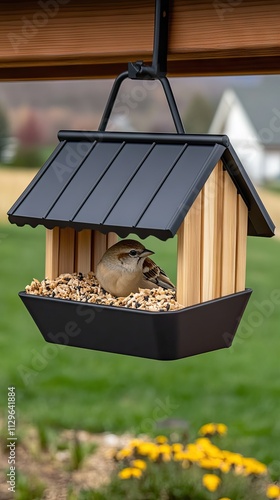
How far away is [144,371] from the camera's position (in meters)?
5.09

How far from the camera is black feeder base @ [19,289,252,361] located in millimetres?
1272

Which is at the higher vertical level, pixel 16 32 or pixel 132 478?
pixel 16 32

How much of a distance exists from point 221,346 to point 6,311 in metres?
5.03

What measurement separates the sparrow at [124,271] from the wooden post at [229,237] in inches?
5.0

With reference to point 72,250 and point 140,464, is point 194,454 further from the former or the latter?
point 72,250

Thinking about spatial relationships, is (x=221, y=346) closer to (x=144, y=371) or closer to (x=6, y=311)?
(x=144, y=371)

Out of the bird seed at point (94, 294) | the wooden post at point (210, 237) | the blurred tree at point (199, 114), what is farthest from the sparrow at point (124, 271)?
the blurred tree at point (199, 114)

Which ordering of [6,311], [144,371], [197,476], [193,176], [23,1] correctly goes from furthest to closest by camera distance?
[6,311] → [144,371] → [197,476] → [23,1] → [193,176]

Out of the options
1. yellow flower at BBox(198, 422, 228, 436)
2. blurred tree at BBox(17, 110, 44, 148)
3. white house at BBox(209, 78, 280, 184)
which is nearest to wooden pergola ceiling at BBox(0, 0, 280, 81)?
yellow flower at BBox(198, 422, 228, 436)

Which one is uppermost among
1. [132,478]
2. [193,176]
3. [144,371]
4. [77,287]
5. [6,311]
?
[6,311]

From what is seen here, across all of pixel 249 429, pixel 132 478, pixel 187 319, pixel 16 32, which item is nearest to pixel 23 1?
pixel 16 32

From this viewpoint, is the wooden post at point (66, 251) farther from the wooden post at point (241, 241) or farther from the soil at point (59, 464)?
the soil at point (59, 464)

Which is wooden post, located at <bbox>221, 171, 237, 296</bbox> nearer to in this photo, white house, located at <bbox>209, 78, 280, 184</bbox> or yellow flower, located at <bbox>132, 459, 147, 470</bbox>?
yellow flower, located at <bbox>132, 459, 147, 470</bbox>

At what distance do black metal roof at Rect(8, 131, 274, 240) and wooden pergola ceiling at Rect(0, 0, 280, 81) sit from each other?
176 millimetres
